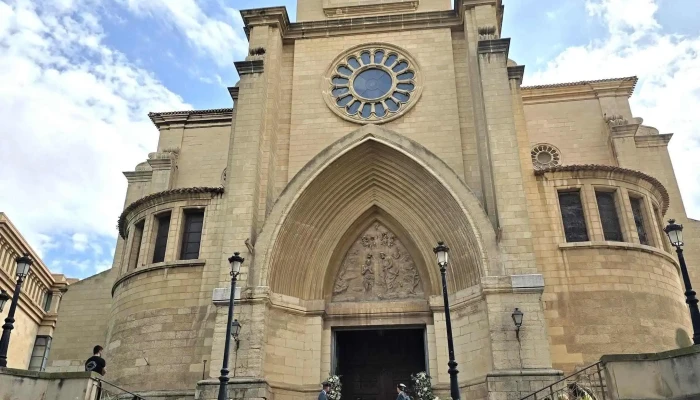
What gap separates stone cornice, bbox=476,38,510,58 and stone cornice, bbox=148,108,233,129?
12487 mm

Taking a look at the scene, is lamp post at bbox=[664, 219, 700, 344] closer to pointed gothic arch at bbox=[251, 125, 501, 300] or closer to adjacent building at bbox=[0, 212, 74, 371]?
pointed gothic arch at bbox=[251, 125, 501, 300]

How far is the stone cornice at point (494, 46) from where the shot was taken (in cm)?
1853

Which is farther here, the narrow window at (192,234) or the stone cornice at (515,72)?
the stone cornice at (515,72)

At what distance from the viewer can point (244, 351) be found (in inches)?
595

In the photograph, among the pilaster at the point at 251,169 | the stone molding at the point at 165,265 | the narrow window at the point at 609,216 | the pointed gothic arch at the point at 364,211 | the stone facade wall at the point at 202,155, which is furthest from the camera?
the stone facade wall at the point at 202,155

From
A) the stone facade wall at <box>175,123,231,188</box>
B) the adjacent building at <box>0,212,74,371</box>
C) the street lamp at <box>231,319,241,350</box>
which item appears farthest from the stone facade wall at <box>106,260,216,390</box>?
the stone facade wall at <box>175,123,231,188</box>

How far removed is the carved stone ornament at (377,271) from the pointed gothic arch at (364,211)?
0.37 metres

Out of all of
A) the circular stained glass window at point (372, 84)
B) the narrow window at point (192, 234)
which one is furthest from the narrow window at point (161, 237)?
the circular stained glass window at point (372, 84)

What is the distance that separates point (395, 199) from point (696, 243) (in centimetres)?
1226

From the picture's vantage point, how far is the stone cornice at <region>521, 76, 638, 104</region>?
25172 millimetres

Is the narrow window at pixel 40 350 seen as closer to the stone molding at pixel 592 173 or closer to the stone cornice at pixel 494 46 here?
the stone cornice at pixel 494 46

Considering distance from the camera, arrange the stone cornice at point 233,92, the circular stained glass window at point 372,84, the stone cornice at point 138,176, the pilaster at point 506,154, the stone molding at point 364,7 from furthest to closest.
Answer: the stone cornice at point 138,176
the stone molding at point 364,7
the stone cornice at point 233,92
the circular stained glass window at point 372,84
the pilaster at point 506,154

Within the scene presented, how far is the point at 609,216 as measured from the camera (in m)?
17.5

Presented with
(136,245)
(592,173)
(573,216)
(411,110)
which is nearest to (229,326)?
(136,245)
